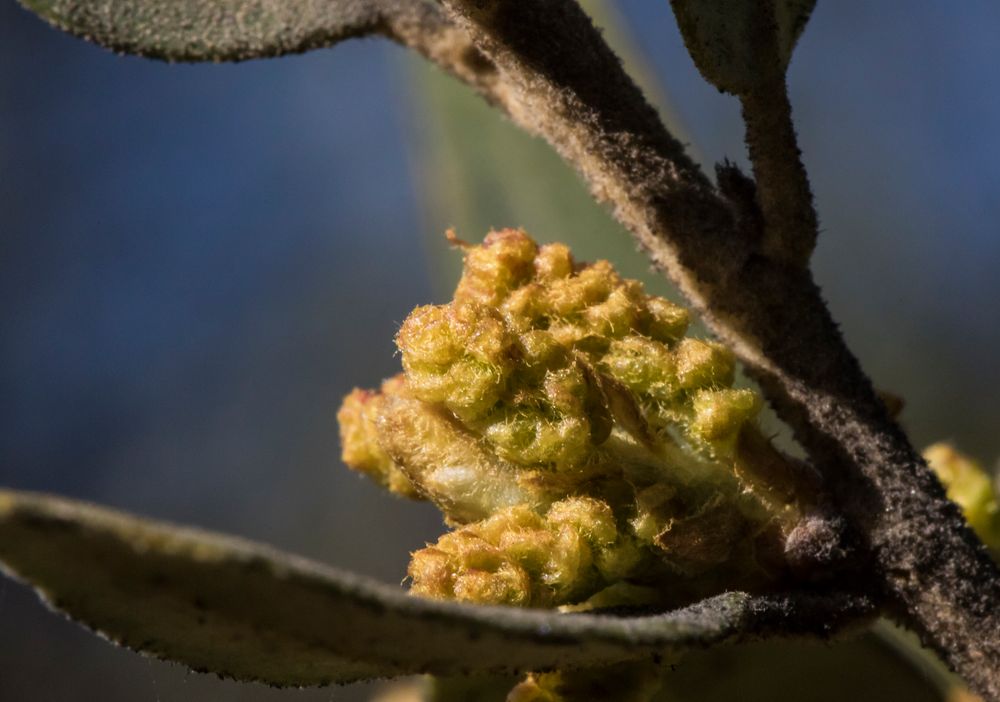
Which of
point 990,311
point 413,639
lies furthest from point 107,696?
point 413,639

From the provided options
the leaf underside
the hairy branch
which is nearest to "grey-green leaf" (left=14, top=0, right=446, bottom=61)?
the hairy branch

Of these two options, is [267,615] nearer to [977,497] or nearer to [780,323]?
[780,323]

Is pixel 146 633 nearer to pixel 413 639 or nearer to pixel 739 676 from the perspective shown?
pixel 413 639

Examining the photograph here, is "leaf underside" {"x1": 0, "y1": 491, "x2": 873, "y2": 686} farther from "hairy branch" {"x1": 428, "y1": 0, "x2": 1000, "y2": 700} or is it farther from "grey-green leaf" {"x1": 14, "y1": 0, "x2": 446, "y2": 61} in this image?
"grey-green leaf" {"x1": 14, "y1": 0, "x2": 446, "y2": 61}

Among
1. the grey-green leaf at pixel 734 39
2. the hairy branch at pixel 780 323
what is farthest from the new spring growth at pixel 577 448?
the grey-green leaf at pixel 734 39

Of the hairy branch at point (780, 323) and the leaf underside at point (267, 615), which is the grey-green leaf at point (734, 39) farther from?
the leaf underside at point (267, 615)

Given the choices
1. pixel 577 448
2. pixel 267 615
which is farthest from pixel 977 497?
pixel 267 615
